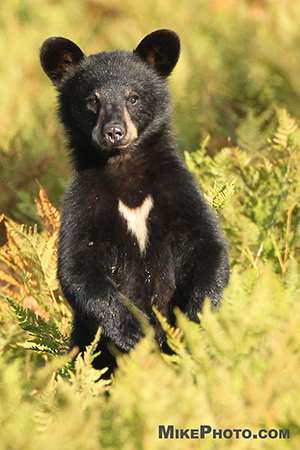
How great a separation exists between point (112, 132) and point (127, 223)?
0.51 metres

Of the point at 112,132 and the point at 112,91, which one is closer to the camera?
the point at 112,132

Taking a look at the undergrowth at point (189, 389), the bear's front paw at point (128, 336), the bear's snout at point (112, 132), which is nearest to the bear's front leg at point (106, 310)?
the bear's front paw at point (128, 336)

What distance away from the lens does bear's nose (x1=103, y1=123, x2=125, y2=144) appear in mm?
4453

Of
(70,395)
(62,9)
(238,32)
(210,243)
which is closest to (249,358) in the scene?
(70,395)

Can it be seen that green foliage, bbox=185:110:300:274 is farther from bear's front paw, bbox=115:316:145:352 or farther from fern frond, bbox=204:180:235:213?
bear's front paw, bbox=115:316:145:352

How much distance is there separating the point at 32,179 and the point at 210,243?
389 cm

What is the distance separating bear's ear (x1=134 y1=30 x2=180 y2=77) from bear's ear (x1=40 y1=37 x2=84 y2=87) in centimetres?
39

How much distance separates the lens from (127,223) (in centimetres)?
443

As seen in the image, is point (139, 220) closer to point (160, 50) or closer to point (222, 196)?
point (222, 196)

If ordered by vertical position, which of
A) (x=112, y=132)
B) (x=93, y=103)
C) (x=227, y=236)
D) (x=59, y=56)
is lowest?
(x=227, y=236)

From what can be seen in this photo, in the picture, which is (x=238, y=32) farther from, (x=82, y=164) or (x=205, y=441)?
(x=205, y=441)

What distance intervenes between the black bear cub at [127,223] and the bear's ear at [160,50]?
23 centimetres

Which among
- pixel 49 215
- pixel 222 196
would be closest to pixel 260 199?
pixel 222 196

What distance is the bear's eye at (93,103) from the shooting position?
15.6 ft
